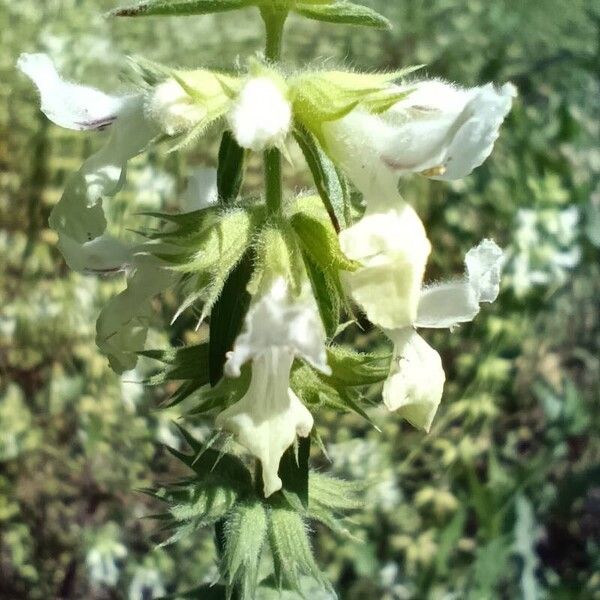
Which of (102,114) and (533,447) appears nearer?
(102,114)

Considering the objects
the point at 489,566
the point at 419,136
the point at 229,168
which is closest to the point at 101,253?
the point at 229,168

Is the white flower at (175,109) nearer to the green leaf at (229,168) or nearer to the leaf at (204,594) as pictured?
the green leaf at (229,168)

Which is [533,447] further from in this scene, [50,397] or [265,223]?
[265,223]

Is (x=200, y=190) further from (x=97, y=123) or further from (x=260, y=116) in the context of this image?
(x=260, y=116)

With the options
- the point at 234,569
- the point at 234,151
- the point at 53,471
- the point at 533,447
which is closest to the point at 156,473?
the point at 53,471

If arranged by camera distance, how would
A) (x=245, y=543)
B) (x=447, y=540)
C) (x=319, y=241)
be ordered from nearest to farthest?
(x=319, y=241) → (x=245, y=543) → (x=447, y=540)

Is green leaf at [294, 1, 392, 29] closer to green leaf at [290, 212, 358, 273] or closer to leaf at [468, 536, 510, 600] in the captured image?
green leaf at [290, 212, 358, 273]

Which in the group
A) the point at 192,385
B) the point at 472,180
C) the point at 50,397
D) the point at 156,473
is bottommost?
the point at 156,473

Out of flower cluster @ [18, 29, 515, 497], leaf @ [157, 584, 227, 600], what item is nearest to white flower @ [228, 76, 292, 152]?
flower cluster @ [18, 29, 515, 497]
